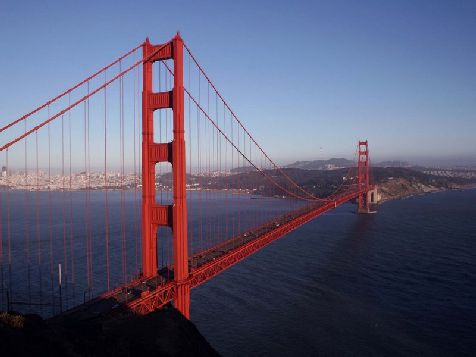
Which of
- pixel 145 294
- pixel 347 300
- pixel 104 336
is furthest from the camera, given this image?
pixel 347 300

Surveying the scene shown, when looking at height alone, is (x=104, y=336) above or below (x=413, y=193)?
above

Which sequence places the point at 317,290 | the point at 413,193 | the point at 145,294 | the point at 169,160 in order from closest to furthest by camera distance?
the point at 145,294, the point at 169,160, the point at 317,290, the point at 413,193

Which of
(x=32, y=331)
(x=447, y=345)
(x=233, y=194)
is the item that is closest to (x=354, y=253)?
(x=447, y=345)

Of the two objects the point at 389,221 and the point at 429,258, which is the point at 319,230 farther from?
the point at 429,258

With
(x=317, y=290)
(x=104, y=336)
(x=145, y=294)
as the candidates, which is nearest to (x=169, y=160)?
(x=145, y=294)

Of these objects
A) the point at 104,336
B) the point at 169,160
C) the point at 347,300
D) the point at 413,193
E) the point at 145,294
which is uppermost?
the point at 169,160

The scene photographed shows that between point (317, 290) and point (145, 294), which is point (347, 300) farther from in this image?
point (145, 294)
